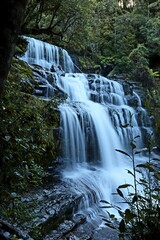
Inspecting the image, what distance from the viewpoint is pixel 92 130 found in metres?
9.32

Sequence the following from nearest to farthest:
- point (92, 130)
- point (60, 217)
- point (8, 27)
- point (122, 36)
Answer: point (8, 27), point (60, 217), point (92, 130), point (122, 36)

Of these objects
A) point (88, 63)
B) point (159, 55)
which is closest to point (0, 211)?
point (88, 63)

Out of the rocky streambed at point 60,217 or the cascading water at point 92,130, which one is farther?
the cascading water at point 92,130

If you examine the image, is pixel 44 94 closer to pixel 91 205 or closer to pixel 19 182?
pixel 91 205

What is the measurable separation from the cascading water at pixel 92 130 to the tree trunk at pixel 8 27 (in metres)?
2.39

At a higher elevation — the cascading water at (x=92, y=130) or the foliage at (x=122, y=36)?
the foliage at (x=122, y=36)

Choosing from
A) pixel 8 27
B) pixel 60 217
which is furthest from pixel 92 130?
pixel 8 27

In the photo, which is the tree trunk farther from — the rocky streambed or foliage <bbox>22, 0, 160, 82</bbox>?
A: foliage <bbox>22, 0, 160, 82</bbox>

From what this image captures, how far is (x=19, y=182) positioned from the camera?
2359 mm

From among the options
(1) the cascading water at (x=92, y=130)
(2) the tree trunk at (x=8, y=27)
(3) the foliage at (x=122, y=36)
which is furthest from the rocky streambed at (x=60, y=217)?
(3) the foliage at (x=122, y=36)

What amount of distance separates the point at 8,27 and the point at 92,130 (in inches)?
320

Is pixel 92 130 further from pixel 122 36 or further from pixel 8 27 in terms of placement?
pixel 122 36

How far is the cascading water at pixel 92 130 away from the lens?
6.59 m

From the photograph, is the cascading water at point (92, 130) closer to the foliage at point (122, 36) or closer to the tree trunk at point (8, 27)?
the foliage at point (122, 36)
